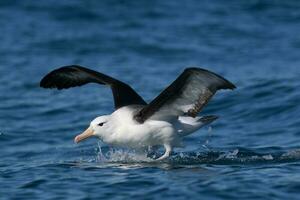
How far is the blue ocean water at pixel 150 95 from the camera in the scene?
994 centimetres

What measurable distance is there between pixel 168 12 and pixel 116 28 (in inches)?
70.1

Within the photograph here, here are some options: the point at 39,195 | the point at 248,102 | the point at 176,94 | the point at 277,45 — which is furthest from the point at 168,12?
the point at 39,195

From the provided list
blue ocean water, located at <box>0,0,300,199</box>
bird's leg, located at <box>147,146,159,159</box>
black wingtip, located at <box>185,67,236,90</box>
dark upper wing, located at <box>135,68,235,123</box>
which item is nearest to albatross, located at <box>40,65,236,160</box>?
dark upper wing, located at <box>135,68,235,123</box>

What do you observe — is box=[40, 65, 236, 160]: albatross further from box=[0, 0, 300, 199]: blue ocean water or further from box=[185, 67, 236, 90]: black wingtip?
box=[185, 67, 236, 90]: black wingtip

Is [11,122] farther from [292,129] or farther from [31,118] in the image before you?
[292,129]

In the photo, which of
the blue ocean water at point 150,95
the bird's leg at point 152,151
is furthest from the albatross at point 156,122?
the blue ocean water at point 150,95

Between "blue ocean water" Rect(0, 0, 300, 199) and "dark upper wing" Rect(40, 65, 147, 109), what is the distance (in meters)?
0.69

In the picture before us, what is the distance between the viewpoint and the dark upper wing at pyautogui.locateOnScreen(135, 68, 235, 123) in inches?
408

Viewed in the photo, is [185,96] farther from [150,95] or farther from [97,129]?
[150,95]

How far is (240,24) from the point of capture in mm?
21547

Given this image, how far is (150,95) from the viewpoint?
642 inches

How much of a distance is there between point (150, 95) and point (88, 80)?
4.00m

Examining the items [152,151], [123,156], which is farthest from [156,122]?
[123,156]

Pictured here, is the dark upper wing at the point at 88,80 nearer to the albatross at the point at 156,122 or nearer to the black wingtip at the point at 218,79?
the albatross at the point at 156,122
